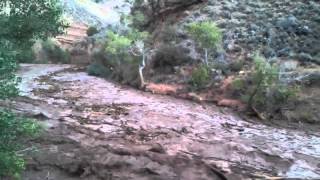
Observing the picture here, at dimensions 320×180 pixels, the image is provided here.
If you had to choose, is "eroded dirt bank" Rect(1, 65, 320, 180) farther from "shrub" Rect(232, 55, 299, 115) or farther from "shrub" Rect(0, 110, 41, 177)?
"shrub" Rect(0, 110, 41, 177)

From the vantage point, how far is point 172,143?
45.7 ft

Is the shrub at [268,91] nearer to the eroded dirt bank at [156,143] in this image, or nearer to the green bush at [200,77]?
the eroded dirt bank at [156,143]

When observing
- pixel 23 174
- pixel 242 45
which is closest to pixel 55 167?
pixel 23 174

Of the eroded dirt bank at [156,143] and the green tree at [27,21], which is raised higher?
the green tree at [27,21]

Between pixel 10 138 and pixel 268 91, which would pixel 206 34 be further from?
pixel 10 138

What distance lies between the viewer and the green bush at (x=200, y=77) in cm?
2312

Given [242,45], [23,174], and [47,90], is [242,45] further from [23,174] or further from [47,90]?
[23,174]

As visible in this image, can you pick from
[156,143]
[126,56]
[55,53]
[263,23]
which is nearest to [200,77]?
[126,56]

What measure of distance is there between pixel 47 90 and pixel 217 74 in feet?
28.3

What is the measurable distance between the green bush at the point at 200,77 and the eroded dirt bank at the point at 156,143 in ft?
6.09

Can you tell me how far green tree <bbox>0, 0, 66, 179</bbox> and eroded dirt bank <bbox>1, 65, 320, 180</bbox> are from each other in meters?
2.89

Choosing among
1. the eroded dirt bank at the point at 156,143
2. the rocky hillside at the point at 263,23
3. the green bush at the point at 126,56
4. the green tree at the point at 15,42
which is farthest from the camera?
the green bush at the point at 126,56

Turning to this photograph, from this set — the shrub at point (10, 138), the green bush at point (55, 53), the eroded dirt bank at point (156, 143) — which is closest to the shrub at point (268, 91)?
the eroded dirt bank at point (156, 143)

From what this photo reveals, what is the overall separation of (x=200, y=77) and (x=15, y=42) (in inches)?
600
